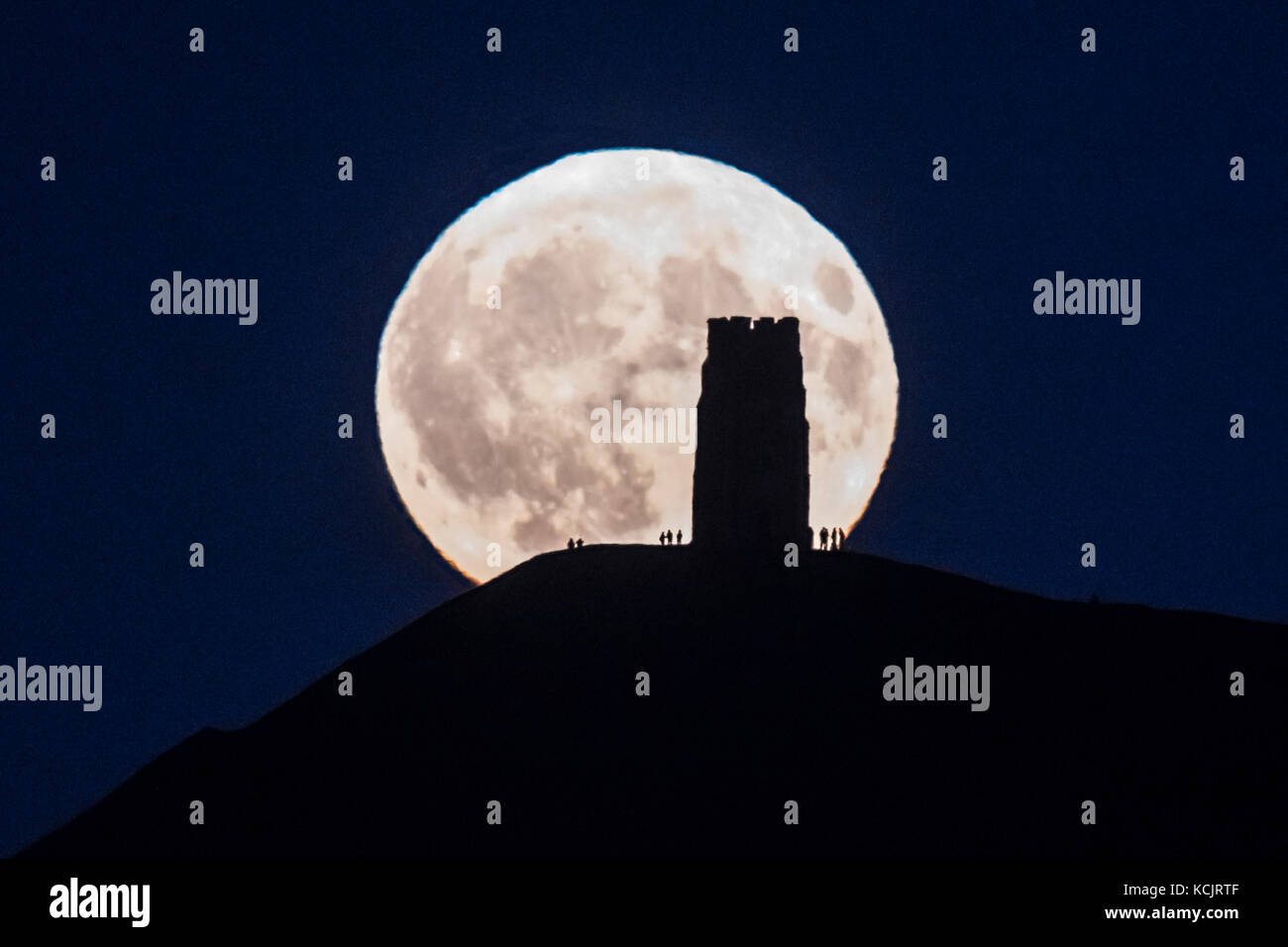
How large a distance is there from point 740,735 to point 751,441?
13.6m

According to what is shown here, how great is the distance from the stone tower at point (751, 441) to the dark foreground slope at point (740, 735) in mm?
2043

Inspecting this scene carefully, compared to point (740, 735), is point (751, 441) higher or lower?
higher

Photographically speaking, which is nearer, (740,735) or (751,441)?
(740,735)

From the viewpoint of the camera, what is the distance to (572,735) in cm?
7494

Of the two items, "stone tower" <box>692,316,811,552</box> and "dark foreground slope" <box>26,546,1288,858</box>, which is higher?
"stone tower" <box>692,316,811,552</box>

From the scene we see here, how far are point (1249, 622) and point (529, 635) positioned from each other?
28.3 meters

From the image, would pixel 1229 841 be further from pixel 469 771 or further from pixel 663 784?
pixel 469 771

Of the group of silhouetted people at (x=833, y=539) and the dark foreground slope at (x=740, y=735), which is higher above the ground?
the group of silhouetted people at (x=833, y=539)

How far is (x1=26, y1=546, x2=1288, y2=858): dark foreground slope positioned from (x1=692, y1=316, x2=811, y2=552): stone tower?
204 cm

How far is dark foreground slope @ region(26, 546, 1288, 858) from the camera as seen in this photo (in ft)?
233

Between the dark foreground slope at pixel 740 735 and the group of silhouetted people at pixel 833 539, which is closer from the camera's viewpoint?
the dark foreground slope at pixel 740 735

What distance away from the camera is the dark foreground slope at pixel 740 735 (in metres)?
71.1

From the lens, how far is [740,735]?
74.9 metres
